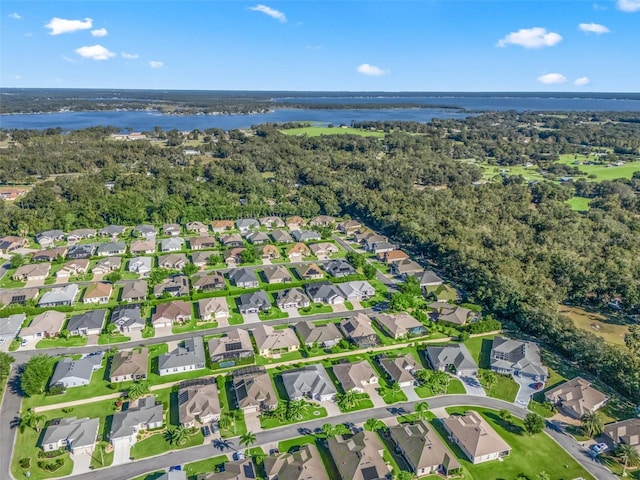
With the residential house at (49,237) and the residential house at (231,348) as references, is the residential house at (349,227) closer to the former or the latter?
the residential house at (231,348)

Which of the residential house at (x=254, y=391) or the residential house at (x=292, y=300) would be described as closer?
the residential house at (x=254, y=391)

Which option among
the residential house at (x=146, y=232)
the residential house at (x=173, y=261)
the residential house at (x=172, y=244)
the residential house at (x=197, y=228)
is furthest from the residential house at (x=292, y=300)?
the residential house at (x=146, y=232)

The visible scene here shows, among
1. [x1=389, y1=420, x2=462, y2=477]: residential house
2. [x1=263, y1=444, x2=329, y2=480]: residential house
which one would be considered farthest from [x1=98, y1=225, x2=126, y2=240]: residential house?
[x1=389, y1=420, x2=462, y2=477]: residential house

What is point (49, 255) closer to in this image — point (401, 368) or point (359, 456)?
point (401, 368)

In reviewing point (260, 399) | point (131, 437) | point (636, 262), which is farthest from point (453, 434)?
point (636, 262)

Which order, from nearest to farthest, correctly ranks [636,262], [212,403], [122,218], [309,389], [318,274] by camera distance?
[212,403] < [309,389] < [636,262] < [318,274] < [122,218]

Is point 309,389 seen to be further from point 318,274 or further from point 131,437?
point 318,274
